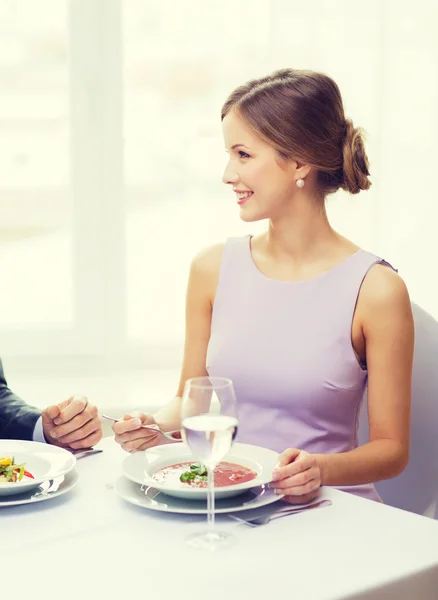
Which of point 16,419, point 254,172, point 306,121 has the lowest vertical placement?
point 16,419

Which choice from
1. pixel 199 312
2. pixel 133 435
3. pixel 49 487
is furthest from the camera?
pixel 199 312

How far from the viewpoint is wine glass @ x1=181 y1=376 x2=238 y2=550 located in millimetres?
1037

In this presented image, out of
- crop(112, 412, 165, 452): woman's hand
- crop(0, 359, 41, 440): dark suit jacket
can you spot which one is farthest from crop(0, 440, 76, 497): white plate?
crop(0, 359, 41, 440): dark suit jacket

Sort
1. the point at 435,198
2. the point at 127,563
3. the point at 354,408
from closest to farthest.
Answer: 1. the point at 127,563
2. the point at 354,408
3. the point at 435,198

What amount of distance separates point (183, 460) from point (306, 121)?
2.73ft

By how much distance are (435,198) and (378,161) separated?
0.81 feet

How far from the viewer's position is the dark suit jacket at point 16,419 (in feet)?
5.63

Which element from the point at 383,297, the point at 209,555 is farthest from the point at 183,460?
the point at 383,297

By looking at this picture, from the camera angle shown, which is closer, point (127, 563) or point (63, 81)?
point (127, 563)

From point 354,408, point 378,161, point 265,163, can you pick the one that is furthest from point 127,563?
point 378,161

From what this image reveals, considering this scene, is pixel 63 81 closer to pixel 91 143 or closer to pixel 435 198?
pixel 91 143

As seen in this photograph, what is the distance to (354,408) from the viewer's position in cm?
185

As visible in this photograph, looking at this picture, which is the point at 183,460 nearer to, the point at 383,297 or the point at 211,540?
the point at 211,540

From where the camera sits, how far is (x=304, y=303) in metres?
1.87
